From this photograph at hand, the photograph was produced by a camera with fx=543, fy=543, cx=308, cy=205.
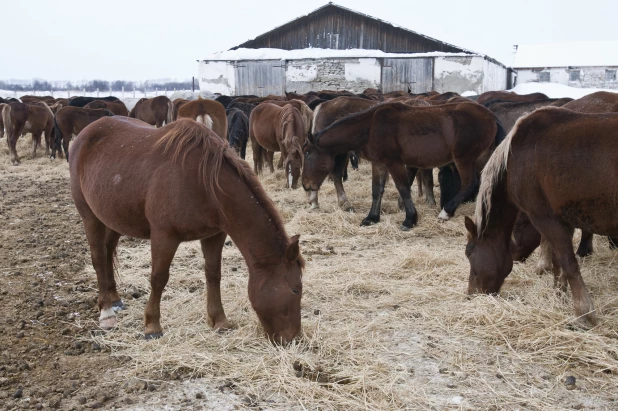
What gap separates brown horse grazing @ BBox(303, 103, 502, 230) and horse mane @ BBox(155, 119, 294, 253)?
4.26 meters

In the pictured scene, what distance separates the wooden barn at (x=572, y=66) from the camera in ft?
124

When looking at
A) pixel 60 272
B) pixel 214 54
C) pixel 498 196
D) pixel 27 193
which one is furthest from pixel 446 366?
pixel 214 54

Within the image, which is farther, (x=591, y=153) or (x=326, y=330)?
(x=326, y=330)

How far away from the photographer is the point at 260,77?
1154 inches

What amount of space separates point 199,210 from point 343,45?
92.2ft

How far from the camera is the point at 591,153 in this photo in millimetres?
3701

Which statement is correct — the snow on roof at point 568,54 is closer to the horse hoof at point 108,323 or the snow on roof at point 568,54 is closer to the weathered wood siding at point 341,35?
the weathered wood siding at point 341,35

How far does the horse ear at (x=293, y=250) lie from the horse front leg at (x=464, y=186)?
15.8 ft

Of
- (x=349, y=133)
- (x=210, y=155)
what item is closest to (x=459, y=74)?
(x=349, y=133)

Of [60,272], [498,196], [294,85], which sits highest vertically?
[294,85]

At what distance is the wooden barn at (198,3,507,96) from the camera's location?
27.6 m

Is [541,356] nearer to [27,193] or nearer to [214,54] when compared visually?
[27,193]

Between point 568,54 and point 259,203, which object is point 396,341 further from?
point 568,54

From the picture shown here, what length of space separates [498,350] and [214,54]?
28.7 metres
